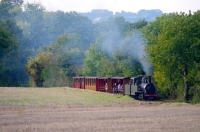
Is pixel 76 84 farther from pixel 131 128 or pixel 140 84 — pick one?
pixel 131 128

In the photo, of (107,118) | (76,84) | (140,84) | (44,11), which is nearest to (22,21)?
(44,11)

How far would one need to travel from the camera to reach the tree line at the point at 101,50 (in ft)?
127

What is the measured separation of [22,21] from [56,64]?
55601mm

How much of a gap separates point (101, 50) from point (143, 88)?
30253 millimetres

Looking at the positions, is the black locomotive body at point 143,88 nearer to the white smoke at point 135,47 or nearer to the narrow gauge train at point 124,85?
the narrow gauge train at point 124,85

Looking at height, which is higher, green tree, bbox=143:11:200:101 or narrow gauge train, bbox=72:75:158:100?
green tree, bbox=143:11:200:101

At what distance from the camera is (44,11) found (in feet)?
487

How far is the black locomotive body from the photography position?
41.4 metres

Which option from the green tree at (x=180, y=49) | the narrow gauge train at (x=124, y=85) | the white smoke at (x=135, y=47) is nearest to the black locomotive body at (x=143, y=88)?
the narrow gauge train at (x=124, y=85)

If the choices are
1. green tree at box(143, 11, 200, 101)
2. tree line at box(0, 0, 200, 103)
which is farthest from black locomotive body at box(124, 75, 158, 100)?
green tree at box(143, 11, 200, 101)

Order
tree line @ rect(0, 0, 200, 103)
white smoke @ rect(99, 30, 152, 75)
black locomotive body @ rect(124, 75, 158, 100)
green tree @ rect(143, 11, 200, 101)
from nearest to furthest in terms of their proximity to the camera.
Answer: green tree @ rect(143, 11, 200, 101) → tree line @ rect(0, 0, 200, 103) → black locomotive body @ rect(124, 75, 158, 100) → white smoke @ rect(99, 30, 152, 75)

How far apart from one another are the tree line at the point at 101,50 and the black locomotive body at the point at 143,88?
1.41m

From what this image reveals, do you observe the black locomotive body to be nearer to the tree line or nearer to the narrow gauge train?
the narrow gauge train

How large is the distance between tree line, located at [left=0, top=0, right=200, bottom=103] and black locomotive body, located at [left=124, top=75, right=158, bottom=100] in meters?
1.41
